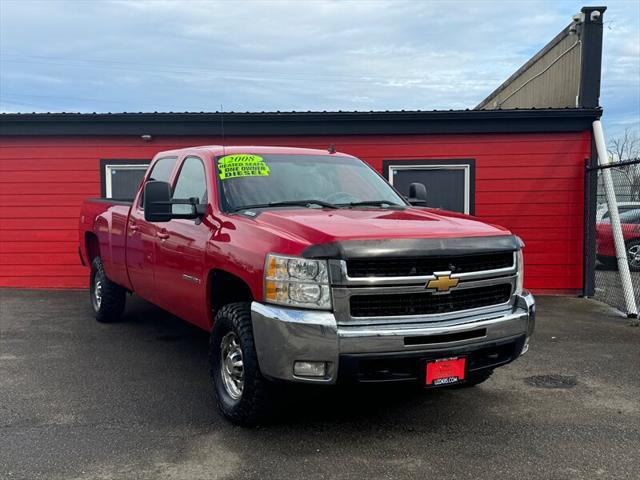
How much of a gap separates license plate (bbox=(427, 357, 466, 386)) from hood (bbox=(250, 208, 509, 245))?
29.8 inches

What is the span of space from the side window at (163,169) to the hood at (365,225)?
6.12 ft

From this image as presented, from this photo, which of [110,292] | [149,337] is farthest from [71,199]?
[149,337]

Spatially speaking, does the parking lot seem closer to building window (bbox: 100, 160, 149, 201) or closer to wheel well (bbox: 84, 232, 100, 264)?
wheel well (bbox: 84, 232, 100, 264)

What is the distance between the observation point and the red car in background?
28.0 feet

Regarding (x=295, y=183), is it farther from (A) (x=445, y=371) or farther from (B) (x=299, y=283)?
(A) (x=445, y=371)

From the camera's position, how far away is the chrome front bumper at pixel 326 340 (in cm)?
339

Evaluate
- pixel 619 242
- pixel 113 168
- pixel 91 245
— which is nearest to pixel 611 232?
pixel 619 242

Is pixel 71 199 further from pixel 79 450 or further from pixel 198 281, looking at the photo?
pixel 79 450

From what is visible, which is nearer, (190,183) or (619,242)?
(190,183)

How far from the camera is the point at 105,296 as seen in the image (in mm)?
7117

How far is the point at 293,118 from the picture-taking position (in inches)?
370

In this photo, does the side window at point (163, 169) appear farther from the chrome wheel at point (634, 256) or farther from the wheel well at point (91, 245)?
the chrome wheel at point (634, 256)

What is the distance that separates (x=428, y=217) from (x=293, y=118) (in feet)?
18.4

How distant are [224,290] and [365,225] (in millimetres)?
1291
